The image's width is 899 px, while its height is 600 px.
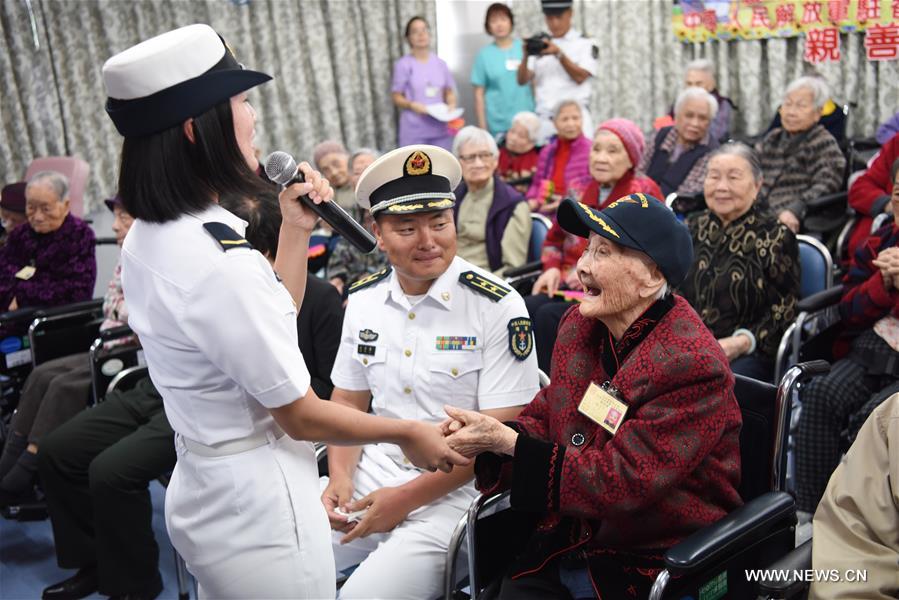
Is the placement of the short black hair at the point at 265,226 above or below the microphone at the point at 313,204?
below

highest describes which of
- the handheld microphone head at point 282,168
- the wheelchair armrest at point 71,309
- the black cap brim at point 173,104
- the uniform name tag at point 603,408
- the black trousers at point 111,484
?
the black cap brim at point 173,104

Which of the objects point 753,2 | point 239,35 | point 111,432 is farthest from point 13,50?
point 753,2

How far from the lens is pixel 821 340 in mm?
2777

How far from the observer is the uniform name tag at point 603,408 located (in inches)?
61.7

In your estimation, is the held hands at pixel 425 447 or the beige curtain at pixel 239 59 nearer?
the held hands at pixel 425 447

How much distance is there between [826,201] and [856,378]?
156 cm

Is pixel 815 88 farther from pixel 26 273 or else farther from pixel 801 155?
pixel 26 273

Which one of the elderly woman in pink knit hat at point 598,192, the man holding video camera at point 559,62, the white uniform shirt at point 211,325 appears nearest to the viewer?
the white uniform shirt at point 211,325

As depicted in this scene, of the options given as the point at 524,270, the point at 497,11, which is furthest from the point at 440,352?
the point at 497,11

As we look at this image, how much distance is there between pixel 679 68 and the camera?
5.91 meters

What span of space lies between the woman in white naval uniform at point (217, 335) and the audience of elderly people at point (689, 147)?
3359 mm

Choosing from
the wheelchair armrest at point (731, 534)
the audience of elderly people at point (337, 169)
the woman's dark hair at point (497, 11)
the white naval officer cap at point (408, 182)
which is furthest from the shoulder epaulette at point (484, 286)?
the woman's dark hair at point (497, 11)

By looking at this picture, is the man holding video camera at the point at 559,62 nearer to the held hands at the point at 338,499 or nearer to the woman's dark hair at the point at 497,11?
the woman's dark hair at the point at 497,11

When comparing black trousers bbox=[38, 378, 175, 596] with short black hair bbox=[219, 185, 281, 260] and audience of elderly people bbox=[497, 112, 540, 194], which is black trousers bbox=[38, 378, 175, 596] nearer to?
short black hair bbox=[219, 185, 281, 260]
